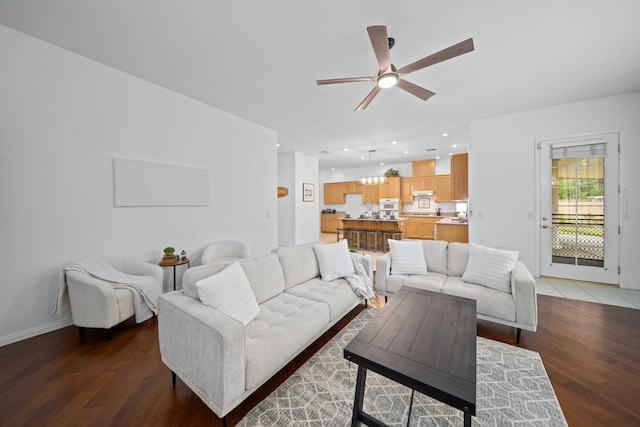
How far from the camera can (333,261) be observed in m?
2.85

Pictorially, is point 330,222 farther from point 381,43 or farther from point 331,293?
point 381,43

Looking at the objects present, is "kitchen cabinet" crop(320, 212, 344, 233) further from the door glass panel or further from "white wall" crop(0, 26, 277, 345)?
"white wall" crop(0, 26, 277, 345)

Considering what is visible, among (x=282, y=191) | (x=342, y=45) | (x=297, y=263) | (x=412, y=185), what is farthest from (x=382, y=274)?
(x=412, y=185)

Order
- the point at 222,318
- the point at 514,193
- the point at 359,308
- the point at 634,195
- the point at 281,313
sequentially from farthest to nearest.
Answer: the point at 514,193 → the point at 634,195 → the point at 359,308 → the point at 281,313 → the point at 222,318

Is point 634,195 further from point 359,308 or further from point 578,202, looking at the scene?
point 359,308

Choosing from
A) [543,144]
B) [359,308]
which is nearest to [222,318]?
[359,308]

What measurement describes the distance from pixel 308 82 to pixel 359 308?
9.49ft

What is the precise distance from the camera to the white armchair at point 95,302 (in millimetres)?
2230

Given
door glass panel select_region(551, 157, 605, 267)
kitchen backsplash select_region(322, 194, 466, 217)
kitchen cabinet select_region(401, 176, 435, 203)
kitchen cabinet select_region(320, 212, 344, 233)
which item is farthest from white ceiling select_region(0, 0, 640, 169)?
kitchen cabinet select_region(320, 212, 344, 233)

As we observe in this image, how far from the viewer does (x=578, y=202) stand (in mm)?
3863

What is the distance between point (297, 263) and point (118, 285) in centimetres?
177

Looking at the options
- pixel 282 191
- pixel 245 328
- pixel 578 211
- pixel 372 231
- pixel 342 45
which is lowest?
pixel 245 328

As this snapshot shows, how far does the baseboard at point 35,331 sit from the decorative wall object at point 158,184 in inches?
52.4

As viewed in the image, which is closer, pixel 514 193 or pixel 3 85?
pixel 3 85
